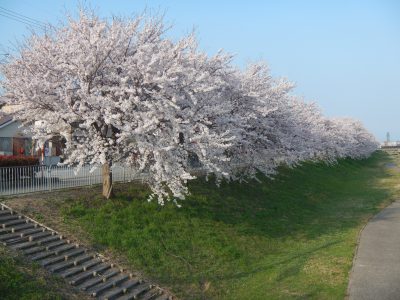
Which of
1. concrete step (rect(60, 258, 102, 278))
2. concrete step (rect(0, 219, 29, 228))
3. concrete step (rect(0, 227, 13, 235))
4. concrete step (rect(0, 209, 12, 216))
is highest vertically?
concrete step (rect(0, 209, 12, 216))

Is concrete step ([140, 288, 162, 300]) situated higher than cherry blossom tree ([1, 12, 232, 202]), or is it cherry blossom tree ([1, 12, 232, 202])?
cherry blossom tree ([1, 12, 232, 202])

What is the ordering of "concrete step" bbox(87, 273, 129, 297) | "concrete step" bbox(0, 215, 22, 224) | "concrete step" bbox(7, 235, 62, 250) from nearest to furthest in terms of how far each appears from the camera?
1. "concrete step" bbox(87, 273, 129, 297)
2. "concrete step" bbox(7, 235, 62, 250)
3. "concrete step" bbox(0, 215, 22, 224)

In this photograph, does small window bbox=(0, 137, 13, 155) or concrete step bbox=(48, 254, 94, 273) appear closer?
concrete step bbox=(48, 254, 94, 273)

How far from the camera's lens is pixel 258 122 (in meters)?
25.3

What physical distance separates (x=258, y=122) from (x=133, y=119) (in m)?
10.7

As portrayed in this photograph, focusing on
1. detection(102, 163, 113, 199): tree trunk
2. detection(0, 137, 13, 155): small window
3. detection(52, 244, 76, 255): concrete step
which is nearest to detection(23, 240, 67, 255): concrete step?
detection(52, 244, 76, 255): concrete step

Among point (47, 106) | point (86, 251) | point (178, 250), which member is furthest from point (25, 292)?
point (47, 106)

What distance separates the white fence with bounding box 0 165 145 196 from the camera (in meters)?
18.1

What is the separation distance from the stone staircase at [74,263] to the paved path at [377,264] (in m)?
6.34

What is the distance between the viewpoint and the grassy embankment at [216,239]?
1484 centimetres

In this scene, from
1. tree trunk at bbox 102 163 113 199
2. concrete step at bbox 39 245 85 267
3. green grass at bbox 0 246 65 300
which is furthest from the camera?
tree trunk at bbox 102 163 113 199

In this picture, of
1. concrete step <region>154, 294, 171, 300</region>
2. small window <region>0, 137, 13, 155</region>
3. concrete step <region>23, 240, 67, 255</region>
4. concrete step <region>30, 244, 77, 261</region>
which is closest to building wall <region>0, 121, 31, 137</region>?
small window <region>0, 137, 13, 155</region>

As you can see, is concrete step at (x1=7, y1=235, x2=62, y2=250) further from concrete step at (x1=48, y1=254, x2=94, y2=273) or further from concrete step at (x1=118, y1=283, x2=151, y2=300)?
concrete step at (x1=118, y1=283, x2=151, y2=300)

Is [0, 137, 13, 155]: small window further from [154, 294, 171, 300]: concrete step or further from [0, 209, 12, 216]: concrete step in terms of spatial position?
[154, 294, 171, 300]: concrete step
